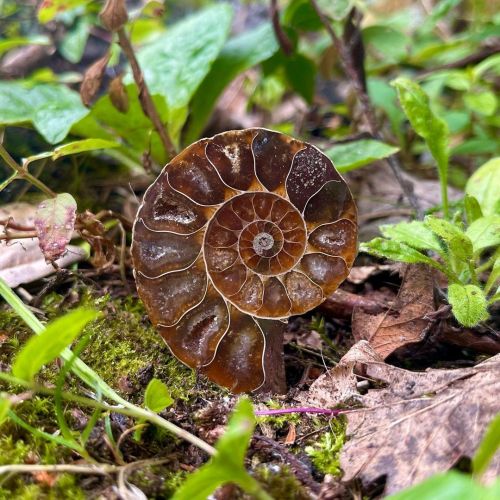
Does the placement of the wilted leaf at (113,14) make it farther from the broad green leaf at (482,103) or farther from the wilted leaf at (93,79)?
the broad green leaf at (482,103)

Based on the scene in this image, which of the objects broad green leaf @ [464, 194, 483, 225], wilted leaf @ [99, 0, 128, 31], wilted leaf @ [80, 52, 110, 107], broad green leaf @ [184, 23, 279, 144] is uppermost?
wilted leaf @ [99, 0, 128, 31]

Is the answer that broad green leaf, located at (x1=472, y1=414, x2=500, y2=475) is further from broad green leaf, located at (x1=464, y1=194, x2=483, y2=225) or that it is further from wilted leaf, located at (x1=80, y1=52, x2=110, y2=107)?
wilted leaf, located at (x1=80, y1=52, x2=110, y2=107)

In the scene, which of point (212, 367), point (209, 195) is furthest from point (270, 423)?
point (209, 195)

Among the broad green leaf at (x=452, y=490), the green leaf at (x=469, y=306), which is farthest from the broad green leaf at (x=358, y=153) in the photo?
the broad green leaf at (x=452, y=490)

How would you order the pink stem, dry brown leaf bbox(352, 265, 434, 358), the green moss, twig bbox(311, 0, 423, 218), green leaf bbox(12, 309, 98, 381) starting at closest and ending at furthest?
green leaf bbox(12, 309, 98, 381)
the green moss
the pink stem
dry brown leaf bbox(352, 265, 434, 358)
twig bbox(311, 0, 423, 218)

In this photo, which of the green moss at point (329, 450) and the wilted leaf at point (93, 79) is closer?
the green moss at point (329, 450)

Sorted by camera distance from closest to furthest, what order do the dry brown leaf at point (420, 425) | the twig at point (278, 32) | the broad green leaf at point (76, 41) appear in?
the dry brown leaf at point (420, 425), the twig at point (278, 32), the broad green leaf at point (76, 41)

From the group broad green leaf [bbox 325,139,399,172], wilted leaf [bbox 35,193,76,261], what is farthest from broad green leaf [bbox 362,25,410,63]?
wilted leaf [bbox 35,193,76,261]

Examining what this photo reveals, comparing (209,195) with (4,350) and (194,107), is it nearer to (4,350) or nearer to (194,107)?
(4,350)
